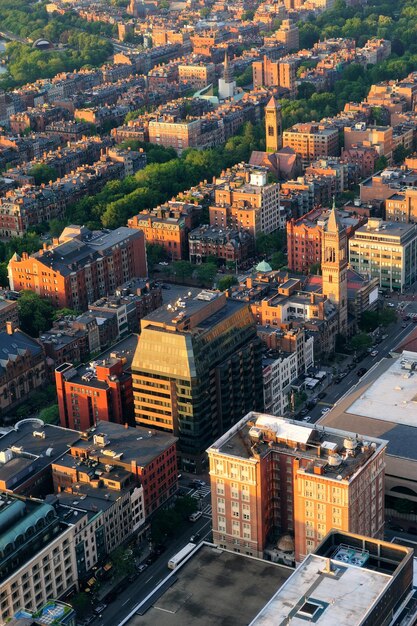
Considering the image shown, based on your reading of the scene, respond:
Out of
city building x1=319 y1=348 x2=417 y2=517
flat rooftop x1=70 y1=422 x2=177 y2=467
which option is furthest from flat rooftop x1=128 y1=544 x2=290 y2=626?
city building x1=319 y1=348 x2=417 y2=517

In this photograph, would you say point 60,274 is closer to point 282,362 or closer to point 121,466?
point 282,362

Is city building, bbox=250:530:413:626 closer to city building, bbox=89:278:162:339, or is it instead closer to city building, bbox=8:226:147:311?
city building, bbox=89:278:162:339

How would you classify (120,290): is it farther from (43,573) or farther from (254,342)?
(43,573)

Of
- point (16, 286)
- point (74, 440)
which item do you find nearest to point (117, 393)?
point (74, 440)

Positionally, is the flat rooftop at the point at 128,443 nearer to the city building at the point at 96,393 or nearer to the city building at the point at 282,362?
the city building at the point at 96,393

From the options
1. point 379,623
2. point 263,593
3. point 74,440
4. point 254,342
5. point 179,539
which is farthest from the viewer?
point 254,342
